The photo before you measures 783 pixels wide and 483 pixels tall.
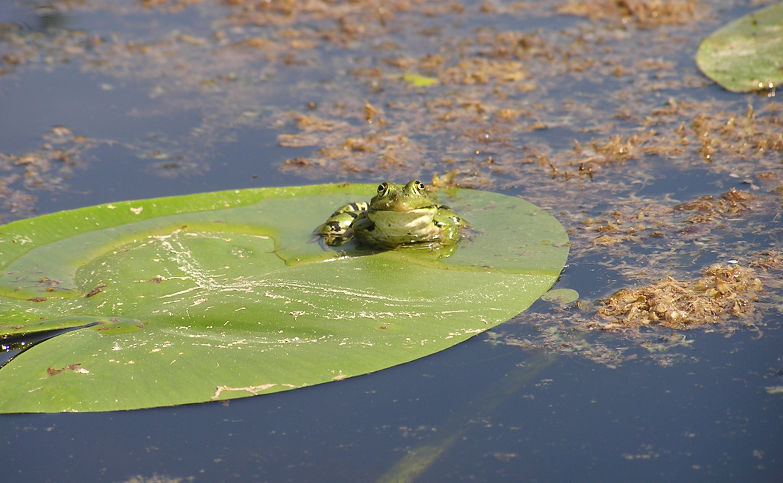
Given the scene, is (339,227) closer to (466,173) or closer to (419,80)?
(466,173)

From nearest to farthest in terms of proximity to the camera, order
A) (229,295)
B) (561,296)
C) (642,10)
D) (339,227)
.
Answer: (229,295) → (561,296) → (339,227) → (642,10)

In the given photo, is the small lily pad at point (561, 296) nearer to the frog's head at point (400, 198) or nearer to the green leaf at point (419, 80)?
the frog's head at point (400, 198)

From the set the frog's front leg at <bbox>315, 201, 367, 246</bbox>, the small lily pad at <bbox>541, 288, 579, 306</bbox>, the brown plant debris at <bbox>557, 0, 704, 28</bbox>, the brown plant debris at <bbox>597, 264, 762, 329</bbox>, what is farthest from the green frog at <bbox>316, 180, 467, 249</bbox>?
the brown plant debris at <bbox>557, 0, 704, 28</bbox>

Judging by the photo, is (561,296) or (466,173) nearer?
(561,296)

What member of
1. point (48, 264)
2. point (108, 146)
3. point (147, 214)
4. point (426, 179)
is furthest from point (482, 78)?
point (48, 264)

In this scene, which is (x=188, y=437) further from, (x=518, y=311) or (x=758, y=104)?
(x=758, y=104)

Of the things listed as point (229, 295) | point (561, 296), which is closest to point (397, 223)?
point (561, 296)

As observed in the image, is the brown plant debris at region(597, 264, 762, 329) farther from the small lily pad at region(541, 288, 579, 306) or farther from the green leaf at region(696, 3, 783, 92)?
the green leaf at region(696, 3, 783, 92)
